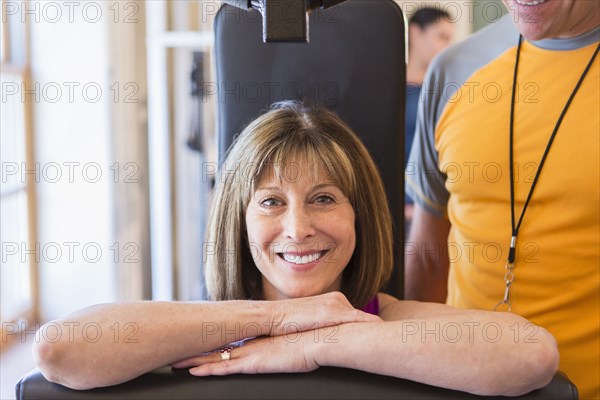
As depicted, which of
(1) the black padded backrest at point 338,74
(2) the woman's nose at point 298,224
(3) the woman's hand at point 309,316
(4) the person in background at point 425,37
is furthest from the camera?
(4) the person in background at point 425,37

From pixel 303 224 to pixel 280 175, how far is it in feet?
0.33

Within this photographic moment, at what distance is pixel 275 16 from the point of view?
2.86ft

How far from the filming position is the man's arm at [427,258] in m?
1.71

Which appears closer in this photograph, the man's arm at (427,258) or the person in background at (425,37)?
the man's arm at (427,258)

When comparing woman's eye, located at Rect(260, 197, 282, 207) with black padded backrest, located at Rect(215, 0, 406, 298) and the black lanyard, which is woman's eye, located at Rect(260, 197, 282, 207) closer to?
black padded backrest, located at Rect(215, 0, 406, 298)

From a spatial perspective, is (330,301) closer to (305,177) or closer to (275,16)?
(305,177)

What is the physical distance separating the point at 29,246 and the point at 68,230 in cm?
19

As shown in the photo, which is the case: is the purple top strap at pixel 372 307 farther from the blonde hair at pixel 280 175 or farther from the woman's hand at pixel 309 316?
the woman's hand at pixel 309 316

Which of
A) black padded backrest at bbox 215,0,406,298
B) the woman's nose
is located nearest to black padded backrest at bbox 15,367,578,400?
the woman's nose

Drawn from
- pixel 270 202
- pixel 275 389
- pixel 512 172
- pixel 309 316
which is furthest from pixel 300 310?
pixel 512 172

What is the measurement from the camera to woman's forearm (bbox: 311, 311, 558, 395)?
88 cm

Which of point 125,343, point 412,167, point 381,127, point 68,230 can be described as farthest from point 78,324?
point 68,230

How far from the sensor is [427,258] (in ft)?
5.63

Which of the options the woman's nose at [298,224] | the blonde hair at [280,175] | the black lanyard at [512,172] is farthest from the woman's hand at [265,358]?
the black lanyard at [512,172]
